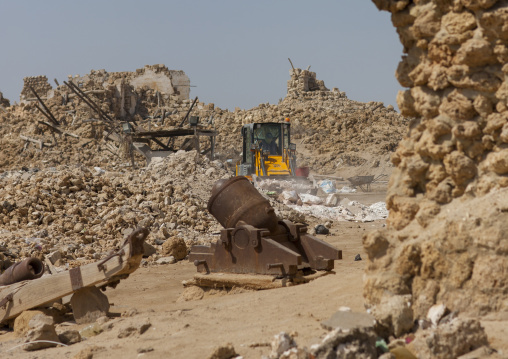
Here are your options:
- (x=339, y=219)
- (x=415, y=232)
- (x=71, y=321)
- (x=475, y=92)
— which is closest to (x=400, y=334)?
(x=415, y=232)

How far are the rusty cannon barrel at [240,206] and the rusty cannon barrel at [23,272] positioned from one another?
2202mm

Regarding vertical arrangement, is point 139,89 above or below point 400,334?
above

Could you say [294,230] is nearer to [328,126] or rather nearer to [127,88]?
[328,126]

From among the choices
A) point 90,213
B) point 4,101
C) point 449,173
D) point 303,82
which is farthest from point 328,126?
point 449,173

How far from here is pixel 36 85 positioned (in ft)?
145

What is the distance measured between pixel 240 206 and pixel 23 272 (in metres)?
2.53

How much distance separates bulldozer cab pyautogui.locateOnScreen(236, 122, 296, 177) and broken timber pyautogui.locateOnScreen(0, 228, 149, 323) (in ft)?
48.2

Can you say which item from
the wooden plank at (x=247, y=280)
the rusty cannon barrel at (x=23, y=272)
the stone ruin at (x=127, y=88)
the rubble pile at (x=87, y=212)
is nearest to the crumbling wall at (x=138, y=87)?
the stone ruin at (x=127, y=88)

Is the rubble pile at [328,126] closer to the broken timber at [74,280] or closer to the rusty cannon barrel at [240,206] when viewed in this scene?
the rusty cannon barrel at [240,206]

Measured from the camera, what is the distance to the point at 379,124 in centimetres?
4125

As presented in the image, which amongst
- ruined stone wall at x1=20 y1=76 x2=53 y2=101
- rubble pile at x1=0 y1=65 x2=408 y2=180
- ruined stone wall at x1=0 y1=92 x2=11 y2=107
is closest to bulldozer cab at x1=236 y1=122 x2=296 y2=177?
rubble pile at x1=0 y1=65 x2=408 y2=180

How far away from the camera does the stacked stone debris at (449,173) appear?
3920 millimetres

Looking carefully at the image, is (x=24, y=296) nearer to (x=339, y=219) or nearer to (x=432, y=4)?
(x=432, y=4)

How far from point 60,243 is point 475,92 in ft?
28.4
